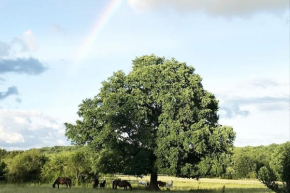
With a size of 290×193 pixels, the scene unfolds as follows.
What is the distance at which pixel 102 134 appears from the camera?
39031mm

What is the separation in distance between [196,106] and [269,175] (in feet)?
113

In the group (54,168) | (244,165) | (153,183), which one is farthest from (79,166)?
(244,165)

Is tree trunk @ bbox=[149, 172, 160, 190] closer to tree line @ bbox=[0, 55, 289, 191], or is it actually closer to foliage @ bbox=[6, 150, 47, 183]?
tree line @ bbox=[0, 55, 289, 191]

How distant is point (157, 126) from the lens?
4069cm

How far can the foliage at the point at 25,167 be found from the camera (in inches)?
2303

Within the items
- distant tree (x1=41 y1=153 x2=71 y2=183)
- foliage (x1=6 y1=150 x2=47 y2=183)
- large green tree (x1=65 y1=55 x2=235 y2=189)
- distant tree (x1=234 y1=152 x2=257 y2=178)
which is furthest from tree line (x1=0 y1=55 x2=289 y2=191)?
distant tree (x1=234 y1=152 x2=257 y2=178)

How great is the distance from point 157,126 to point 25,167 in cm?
2983

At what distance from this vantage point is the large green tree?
123 ft

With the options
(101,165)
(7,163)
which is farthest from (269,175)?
(7,163)

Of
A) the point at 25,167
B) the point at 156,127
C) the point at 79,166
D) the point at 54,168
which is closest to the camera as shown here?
the point at 156,127

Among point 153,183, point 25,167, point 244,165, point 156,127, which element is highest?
point 156,127

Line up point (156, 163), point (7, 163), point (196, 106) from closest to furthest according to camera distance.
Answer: point (156, 163)
point (196, 106)
point (7, 163)

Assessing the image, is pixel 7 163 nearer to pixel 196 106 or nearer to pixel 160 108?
pixel 160 108

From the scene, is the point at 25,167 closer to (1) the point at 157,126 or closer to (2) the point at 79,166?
(2) the point at 79,166
